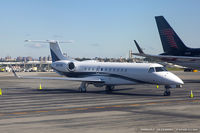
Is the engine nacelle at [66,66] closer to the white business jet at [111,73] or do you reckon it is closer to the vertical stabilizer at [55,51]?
the white business jet at [111,73]

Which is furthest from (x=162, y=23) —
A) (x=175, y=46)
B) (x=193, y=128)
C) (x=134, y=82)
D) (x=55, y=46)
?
(x=193, y=128)

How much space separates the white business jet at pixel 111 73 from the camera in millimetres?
28984

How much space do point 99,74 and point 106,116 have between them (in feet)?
55.6

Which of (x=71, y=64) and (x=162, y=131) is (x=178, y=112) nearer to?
(x=162, y=131)

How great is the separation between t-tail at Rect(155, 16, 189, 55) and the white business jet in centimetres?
1761

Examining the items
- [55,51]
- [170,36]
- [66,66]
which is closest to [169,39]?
[170,36]

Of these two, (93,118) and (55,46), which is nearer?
(93,118)

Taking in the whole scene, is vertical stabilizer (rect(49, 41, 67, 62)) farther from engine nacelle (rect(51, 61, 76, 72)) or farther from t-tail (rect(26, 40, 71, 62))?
engine nacelle (rect(51, 61, 76, 72))

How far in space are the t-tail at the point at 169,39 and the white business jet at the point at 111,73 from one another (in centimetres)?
1761

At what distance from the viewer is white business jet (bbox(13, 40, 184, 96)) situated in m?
29.0

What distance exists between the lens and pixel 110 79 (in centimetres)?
3288

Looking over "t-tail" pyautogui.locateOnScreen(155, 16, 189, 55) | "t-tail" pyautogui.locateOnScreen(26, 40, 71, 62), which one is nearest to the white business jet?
"t-tail" pyautogui.locateOnScreen(26, 40, 71, 62)

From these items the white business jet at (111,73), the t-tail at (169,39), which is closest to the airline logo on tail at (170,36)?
the t-tail at (169,39)

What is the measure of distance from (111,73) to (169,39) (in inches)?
774
